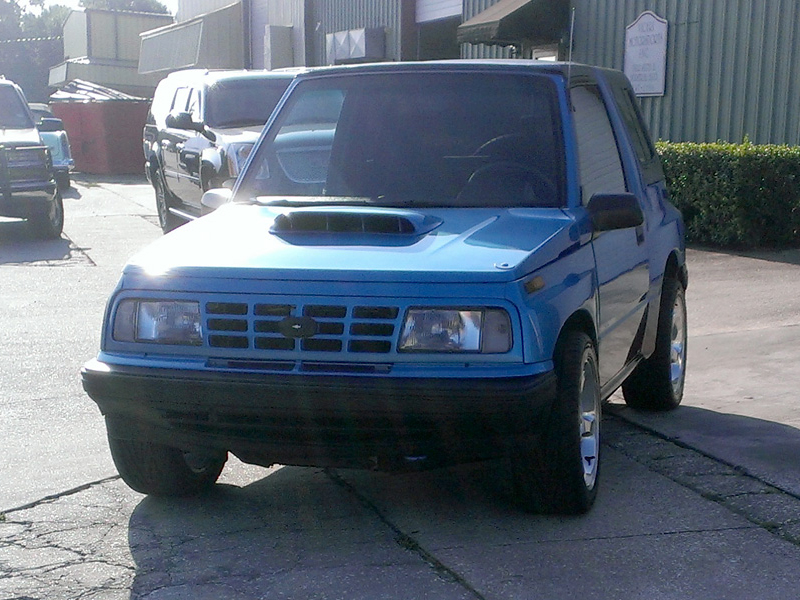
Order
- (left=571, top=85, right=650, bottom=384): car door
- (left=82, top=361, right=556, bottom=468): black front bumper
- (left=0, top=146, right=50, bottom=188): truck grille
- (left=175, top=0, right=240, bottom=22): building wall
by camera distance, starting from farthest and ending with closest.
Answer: (left=175, top=0, right=240, bottom=22): building wall < (left=0, top=146, right=50, bottom=188): truck grille < (left=571, top=85, right=650, bottom=384): car door < (left=82, top=361, right=556, bottom=468): black front bumper

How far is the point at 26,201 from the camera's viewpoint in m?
14.0

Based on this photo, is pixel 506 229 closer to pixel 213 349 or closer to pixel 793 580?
pixel 213 349

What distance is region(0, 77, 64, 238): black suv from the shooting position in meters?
13.8

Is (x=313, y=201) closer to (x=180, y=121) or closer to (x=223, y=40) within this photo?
(x=180, y=121)

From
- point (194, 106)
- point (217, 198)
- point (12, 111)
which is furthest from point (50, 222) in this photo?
point (217, 198)

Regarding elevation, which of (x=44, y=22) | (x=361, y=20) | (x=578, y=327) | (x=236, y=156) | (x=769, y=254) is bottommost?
(x=769, y=254)

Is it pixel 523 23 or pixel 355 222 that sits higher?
pixel 523 23

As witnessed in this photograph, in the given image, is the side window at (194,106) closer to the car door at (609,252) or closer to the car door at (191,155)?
the car door at (191,155)

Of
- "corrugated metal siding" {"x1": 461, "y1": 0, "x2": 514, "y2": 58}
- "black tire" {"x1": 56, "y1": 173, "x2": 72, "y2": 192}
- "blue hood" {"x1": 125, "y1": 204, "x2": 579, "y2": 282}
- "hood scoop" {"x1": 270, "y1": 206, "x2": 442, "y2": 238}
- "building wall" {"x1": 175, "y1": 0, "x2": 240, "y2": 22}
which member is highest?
"building wall" {"x1": 175, "y1": 0, "x2": 240, "y2": 22}

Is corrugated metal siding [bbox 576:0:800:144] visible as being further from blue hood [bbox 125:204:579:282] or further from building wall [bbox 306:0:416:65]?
blue hood [bbox 125:204:579:282]

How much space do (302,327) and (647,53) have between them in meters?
13.3

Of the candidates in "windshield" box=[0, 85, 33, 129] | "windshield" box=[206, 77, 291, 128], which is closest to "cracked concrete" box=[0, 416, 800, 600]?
"windshield" box=[206, 77, 291, 128]

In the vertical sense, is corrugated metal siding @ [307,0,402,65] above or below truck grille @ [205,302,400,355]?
above

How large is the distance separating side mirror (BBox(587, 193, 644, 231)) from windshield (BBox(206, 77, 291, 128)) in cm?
812
